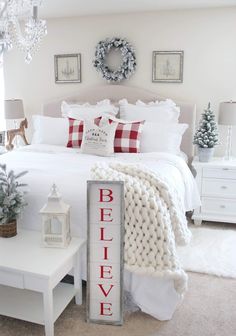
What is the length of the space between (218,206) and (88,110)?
168 centimetres

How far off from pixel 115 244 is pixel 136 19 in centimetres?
282

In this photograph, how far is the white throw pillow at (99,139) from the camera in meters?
3.12

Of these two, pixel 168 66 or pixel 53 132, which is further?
pixel 168 66

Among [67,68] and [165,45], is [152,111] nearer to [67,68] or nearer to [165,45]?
[165,45]

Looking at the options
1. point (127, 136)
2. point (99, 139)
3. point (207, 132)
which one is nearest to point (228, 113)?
point (207, 132)

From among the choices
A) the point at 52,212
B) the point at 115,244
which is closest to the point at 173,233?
the point at 115,244

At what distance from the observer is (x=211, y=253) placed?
9.18ft

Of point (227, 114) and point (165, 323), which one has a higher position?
point (227, 114)

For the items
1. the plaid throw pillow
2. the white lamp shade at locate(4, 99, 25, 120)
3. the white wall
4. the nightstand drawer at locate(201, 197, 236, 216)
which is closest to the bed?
the plaid throw pillow

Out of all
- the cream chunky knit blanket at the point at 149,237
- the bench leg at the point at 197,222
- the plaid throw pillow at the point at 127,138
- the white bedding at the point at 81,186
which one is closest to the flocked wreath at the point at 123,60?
the plaid throw pillow at the point at 127,138

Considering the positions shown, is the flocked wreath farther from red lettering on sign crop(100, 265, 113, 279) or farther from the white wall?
red lettering on sign crop(100, 265, 113, 279)

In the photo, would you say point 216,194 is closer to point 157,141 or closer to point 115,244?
point 157,141

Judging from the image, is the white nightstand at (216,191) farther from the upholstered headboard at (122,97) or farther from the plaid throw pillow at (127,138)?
the plaid throw pillow at (127,138)

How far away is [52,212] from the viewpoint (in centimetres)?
192
